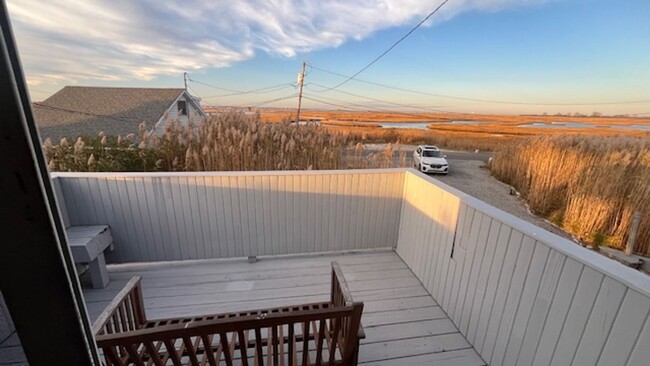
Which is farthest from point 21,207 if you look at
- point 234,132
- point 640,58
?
point 640,58

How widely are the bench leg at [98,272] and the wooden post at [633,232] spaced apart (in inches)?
239

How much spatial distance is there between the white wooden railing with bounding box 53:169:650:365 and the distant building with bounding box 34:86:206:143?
34.4 ft

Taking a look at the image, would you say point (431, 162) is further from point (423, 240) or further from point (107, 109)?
point (107, 109)

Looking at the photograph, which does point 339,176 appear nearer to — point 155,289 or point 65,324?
point 155,289

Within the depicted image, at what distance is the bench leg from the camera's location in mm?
2422

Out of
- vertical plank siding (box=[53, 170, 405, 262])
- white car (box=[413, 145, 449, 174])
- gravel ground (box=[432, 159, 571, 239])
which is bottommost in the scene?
gravel ground (box=[432, 159, 571, 239])

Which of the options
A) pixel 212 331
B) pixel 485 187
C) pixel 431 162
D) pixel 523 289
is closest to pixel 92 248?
pixel 212 331

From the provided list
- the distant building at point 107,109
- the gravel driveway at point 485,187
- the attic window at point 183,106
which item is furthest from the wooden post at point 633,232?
the attic window at point 183,106

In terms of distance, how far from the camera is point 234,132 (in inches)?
145

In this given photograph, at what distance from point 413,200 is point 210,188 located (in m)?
2.04

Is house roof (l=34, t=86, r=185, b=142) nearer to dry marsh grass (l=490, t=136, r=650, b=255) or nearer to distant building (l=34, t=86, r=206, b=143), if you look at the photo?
distant building (l=34, t=86, r=206, b=143)

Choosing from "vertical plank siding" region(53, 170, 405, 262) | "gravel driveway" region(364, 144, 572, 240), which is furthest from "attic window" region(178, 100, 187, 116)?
"vertical plank siding" region(53, 170, 405, 262)

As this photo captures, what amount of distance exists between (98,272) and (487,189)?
8.80m

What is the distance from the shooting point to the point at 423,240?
259cm
